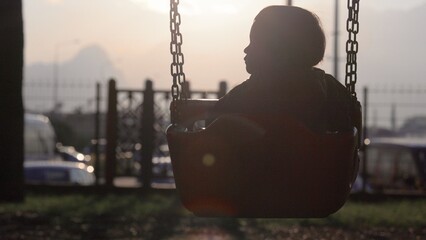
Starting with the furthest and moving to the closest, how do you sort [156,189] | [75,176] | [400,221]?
[75,176] → [156,189] → [400,221]

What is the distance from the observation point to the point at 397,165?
82.1 ft

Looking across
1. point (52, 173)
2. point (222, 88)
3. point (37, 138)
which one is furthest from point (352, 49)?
point (37, 138)

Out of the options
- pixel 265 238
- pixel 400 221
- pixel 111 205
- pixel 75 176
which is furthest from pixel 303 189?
pixel 75 176

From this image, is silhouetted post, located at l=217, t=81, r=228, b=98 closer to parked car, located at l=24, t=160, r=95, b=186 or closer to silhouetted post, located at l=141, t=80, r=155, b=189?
silhouetted post, located at l=141, t=80, r=155, b=189

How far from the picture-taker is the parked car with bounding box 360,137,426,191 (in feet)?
79.1

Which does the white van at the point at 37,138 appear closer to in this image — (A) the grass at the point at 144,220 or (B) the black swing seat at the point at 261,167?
(A) the grass at the point at 144,220

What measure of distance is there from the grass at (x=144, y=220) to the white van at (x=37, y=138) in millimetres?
13670

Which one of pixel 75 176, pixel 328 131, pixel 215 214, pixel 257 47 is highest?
pixel 257 47

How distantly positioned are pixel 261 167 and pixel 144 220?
721 centimetres

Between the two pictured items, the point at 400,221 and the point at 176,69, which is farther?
the point at 400,221

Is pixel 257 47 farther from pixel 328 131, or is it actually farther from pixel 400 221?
pixel 400 221

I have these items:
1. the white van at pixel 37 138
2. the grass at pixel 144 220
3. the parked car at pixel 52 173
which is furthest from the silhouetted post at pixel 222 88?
the white van at pixel 37 138

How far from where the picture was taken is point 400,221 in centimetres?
1214

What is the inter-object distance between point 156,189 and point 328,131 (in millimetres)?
→ 10943
